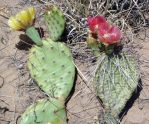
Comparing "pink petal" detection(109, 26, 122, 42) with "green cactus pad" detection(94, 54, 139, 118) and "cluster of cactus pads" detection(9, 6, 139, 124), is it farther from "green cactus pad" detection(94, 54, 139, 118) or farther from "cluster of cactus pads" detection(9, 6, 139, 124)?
"green cactus pad" detection(94, 54, 139, 118)

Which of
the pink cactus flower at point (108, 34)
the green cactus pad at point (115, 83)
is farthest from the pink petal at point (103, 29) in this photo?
the green cactus pad at point (115, 83)

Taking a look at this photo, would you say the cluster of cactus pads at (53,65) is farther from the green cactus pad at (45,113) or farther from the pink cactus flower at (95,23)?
the pink cactus flower at (95,23)

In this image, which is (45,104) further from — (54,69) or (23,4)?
(23,4)

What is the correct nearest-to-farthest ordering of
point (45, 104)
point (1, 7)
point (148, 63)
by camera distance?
point (45, 104)
point (148, 63)
point (1, 7)

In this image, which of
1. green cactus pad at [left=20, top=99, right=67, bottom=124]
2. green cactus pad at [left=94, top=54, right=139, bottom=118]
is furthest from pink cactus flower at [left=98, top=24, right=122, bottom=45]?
green cactus pad at [left=20, top=99, right=67, bottom=124]

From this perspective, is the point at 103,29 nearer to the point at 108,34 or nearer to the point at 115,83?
the point at 108,34

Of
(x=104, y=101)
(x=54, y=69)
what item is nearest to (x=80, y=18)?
(x=54, y=69)
